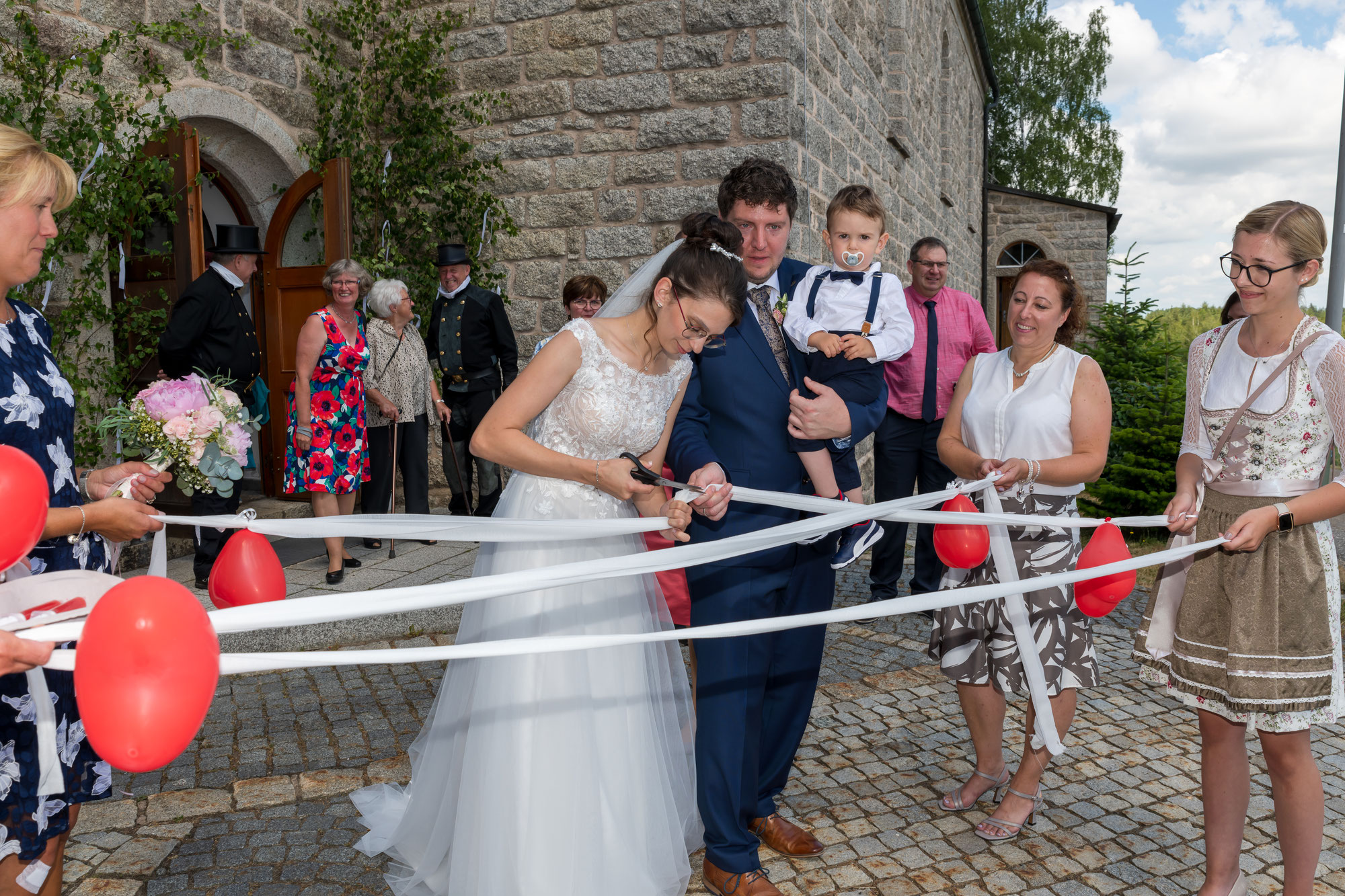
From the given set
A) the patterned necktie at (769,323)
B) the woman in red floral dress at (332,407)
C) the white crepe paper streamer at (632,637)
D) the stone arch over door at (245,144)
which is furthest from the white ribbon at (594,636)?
the stone arch over door at (245,144)

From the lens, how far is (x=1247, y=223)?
246 cm

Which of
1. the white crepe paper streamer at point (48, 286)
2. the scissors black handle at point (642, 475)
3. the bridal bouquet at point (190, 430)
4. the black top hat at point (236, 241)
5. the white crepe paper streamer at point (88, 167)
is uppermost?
the white crepe paper streamer at point (88, 167)

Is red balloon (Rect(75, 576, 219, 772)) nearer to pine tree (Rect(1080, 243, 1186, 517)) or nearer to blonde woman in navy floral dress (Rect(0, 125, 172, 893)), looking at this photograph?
blonde woman in navy floral dress (Rect(0, 125, 172, 893))

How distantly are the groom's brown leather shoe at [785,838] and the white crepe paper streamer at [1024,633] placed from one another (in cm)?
83

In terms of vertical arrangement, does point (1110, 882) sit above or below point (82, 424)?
below

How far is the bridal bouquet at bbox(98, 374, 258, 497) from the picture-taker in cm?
251

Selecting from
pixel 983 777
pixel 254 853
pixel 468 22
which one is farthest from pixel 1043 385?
pixel 468 22

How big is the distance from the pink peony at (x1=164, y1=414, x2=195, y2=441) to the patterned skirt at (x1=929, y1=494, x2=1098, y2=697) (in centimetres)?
245

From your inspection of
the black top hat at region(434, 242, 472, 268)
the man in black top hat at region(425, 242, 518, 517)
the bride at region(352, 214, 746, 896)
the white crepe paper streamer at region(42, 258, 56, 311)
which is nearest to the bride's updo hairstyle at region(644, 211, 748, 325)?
the bride at region(352, 214, 746, 896)

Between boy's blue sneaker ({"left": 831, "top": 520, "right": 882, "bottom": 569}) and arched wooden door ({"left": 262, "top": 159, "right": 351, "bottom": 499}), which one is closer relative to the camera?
boy's blue sneaker ({"left": 831, "top": 520, "right": 882, "bottom": 569})

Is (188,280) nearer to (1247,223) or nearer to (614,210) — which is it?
(614,210)

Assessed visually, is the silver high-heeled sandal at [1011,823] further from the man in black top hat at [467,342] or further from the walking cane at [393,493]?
the man in black top hat at [467,342]

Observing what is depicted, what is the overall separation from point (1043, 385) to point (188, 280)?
5.75 metres

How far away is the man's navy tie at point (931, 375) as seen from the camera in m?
5.71
